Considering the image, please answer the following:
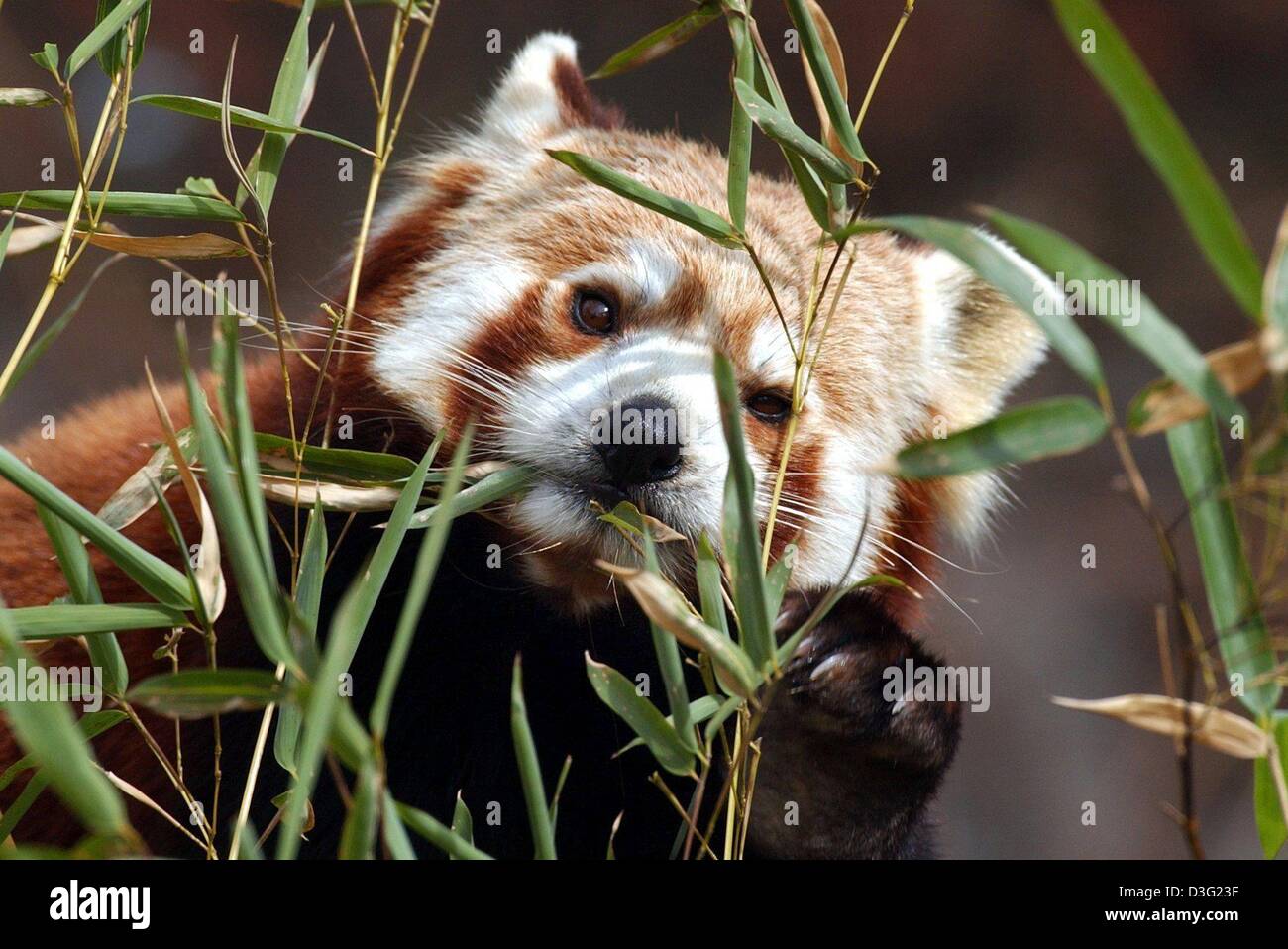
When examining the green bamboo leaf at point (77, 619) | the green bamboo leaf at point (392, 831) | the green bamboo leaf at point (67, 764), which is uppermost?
the green bamboo leaf at point (77, 619)

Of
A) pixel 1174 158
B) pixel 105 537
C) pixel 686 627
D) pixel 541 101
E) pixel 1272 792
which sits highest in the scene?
pixel 541 101

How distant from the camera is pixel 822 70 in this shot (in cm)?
145

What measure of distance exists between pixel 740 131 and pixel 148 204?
81cm

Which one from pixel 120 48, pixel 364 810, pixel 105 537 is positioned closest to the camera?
pixel 364 810

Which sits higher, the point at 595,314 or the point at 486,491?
the point at 595,314

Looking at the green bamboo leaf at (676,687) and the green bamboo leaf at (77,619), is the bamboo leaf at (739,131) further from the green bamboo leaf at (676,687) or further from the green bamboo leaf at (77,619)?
the green bamboo leaf at (77,619)

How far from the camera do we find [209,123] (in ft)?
14.5

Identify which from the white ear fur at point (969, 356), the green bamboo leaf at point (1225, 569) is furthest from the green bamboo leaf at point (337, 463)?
the white ear fur at point (969, 356)

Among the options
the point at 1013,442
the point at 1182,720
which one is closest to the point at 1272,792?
the point at 1182,720

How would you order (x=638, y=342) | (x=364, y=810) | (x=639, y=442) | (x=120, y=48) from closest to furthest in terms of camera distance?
(x=364, y=810)
(x=120, y=48)
(x=639, y=442)
(x=638, y=342)

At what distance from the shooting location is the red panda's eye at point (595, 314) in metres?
2.11

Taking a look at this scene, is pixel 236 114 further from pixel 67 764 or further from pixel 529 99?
pixel 529 99

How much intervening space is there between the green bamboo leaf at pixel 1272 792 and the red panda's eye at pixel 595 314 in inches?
47.4

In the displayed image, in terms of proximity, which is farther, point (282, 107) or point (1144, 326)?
point (282, 107)
